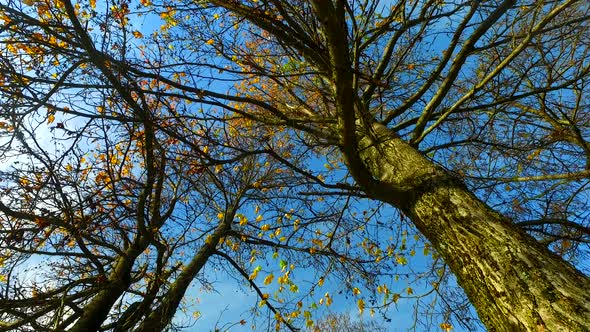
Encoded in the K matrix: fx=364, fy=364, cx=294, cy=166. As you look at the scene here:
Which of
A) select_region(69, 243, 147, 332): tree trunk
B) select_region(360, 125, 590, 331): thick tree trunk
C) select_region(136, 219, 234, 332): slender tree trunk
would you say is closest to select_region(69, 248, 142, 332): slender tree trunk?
select_region(69, 243, 147, 332): tree trunk

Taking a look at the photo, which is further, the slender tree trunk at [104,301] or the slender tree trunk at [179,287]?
the slender tree trunk at [104,301]

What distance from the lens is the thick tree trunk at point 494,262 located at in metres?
1.49

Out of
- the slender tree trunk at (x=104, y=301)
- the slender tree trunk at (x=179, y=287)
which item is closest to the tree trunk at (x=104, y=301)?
the slender tree trunk at (x=104, y=301)

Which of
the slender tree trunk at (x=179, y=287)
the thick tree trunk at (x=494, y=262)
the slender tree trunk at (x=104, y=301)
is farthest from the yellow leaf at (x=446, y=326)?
the slender tree trunk at (x=104, y=301)

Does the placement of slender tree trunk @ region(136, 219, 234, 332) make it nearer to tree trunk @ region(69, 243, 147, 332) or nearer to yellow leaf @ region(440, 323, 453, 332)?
tree trunk @ region(69, 243, 147, 332)

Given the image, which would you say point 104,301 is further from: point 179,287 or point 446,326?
point 446,326

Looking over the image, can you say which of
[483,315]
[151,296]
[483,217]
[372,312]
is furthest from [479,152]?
[151,296]

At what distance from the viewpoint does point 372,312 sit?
4.19 metres

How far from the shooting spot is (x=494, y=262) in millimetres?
1817

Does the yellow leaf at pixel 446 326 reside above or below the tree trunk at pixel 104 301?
above

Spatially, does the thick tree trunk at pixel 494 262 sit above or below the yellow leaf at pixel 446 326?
below

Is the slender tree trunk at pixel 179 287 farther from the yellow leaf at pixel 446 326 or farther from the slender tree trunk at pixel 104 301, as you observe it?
the yellow leaf at pixel 446 326

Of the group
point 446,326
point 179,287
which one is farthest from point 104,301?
point 446,326

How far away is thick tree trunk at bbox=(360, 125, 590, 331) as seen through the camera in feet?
4.90
